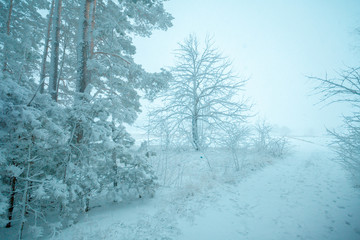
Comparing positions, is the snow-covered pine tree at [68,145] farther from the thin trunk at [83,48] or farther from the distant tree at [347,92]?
the distant tree at [347,92]

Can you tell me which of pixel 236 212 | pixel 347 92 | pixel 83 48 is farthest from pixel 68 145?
pixel 347 92

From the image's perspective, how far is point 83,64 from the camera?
4922 mm

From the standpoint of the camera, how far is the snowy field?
317cm

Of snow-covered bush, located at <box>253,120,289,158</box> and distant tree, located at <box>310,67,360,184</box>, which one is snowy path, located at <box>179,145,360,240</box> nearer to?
distant tree, located at <box>310,67,360,184</box>

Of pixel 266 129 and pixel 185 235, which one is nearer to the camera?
pixel 185 235

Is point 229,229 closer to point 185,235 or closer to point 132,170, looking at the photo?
point 185,235

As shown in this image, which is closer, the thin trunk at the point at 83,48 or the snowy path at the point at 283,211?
the snowy path at the point at 283,211

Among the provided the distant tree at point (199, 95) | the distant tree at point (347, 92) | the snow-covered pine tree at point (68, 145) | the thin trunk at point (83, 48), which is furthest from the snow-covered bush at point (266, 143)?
the thin trunk at point (83, 48)

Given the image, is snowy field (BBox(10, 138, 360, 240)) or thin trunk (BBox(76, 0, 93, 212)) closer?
snowy field (BBox(10, 138, 360, 240))

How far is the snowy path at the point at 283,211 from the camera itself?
3203 millimetres

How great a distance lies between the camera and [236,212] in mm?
3967

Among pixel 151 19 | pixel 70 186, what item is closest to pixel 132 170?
pixel 70 186

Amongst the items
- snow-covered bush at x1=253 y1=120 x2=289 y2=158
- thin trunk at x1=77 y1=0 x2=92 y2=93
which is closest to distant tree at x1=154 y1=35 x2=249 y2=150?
snow-covered bush at x1=253 y1=120 x2=289 y2=158

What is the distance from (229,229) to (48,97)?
500 cm
